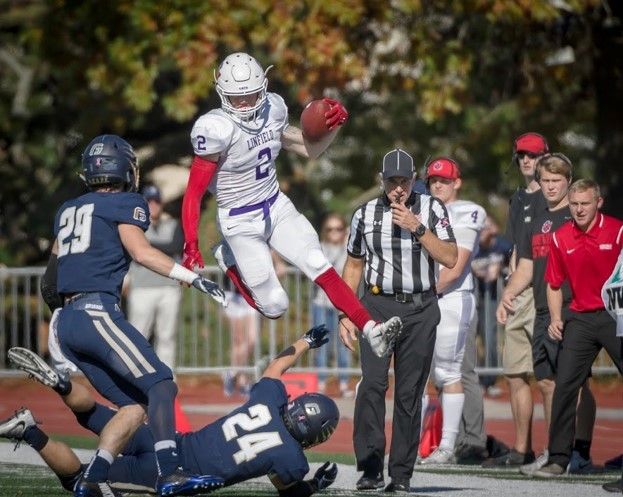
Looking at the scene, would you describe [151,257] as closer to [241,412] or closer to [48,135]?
[241,412]

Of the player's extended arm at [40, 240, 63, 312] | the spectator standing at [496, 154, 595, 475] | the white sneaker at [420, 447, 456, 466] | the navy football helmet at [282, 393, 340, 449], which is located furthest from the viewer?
the white sneaker at [420, 447, 456, 466]

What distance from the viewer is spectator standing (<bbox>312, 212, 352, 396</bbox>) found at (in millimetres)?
14648

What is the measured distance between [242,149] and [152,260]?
1572 millimetres

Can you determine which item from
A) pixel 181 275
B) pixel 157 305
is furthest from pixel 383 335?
pixel 157 305

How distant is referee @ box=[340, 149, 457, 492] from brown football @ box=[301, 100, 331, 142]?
557mm

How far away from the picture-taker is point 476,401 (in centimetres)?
1060

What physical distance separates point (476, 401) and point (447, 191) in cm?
158

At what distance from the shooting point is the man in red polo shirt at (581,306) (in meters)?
9.03

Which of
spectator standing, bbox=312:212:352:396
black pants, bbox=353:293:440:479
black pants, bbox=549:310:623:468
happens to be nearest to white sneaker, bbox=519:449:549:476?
black pants, bbox=549:310:623:468

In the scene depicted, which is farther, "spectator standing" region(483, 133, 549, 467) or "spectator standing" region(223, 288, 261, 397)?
"spectator standing" region(223, 288, 261, 397)

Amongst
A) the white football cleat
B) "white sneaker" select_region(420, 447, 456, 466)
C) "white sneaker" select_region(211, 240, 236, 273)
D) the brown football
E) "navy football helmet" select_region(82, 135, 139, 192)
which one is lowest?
"white sneaker" select_region(420, 447, 456, 466)

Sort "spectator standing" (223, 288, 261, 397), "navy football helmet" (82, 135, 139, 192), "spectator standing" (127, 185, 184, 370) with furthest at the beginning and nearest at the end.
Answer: "spectator standing" (223, 288, 261, 397)
"spectator standing" (127, 185, 184, 370)
"navy football helmet" (82, 135, 139, 192)

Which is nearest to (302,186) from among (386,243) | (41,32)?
(41,32)

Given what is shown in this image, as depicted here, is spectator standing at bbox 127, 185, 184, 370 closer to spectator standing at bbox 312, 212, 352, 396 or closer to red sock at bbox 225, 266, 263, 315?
spectator standing at bbox 312, 212, 352, 396
